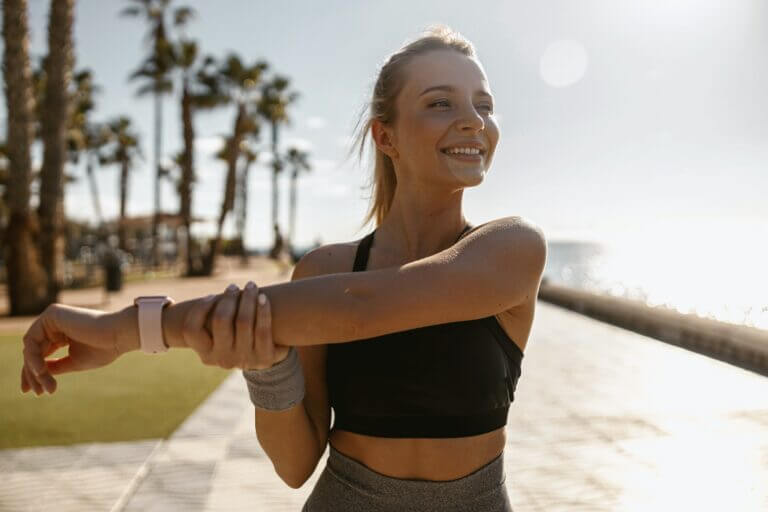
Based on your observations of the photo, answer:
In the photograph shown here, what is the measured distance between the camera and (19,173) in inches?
527

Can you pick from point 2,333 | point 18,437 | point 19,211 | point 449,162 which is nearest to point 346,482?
point 449,162

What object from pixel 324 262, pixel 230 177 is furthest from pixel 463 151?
pixel 230 177

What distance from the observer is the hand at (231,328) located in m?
1.10

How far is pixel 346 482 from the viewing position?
1.42 meters

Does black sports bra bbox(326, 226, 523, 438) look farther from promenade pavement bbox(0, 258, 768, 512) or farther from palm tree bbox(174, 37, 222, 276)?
palm tree bbox(174, 37, 222, 276)

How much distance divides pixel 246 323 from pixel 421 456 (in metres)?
0.51

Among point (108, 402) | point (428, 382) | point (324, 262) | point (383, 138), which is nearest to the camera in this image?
point (428, 382)

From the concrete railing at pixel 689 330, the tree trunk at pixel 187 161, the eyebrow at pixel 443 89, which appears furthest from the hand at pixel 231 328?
the tree trunk at pixel 187 161

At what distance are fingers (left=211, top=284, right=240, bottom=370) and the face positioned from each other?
59 cm

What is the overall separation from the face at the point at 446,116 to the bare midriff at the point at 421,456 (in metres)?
Result: 0.57

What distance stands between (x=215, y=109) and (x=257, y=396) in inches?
1212

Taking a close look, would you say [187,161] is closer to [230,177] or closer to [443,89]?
[230,177]

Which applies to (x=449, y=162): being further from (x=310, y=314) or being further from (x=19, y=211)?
(x=19, y=211)

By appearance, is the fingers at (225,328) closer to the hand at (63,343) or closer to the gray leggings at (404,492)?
the hand at (63,343)
